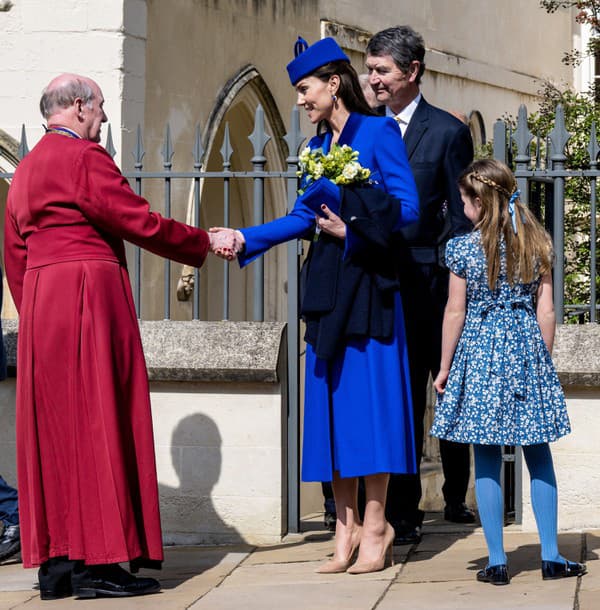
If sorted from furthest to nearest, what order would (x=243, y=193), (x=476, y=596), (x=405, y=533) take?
1. (x=243, y=193)
2. (x=405, y=533)
3. (x=476, y=596)

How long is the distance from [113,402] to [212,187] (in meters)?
9.41

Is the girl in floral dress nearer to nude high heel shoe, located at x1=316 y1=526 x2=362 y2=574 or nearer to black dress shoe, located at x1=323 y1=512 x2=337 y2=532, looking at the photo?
nude high heel shoe, located at x1=316 y1=526 x2=362 y2=574

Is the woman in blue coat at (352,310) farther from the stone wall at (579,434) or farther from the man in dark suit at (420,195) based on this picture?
the stone wall at (579,434)

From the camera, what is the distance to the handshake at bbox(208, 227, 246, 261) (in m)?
6.13

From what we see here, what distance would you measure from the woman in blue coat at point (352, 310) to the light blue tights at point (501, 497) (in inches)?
14.5

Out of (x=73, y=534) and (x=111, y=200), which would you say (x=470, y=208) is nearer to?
(x=111, y=200)

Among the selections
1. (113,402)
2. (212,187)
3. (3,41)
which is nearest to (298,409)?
(113,402)

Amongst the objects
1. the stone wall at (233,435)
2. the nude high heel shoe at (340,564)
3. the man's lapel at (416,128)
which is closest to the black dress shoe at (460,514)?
the stone wall at (233,435)

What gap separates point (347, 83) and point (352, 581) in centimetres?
186

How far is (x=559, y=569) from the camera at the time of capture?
19.3 feet

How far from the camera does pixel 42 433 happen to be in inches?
233

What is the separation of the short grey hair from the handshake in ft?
2.25

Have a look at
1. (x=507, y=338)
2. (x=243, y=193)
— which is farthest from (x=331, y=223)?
(x=243, y=193)

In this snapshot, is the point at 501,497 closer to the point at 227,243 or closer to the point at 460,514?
the point at 227,243
